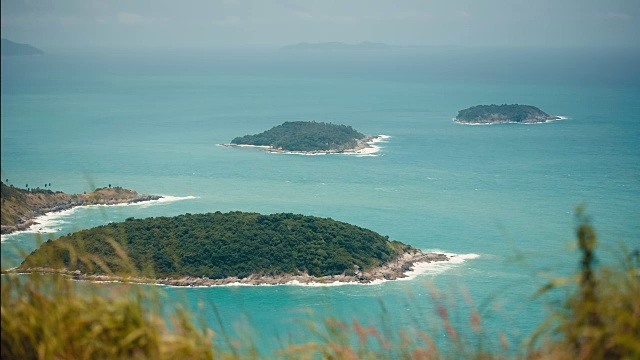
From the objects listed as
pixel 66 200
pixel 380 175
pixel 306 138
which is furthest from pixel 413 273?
pixel 306 138

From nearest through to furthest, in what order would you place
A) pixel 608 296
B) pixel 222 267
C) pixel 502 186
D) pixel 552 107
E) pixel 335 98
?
1. pixel 608 296
2. pixel 222 267
3. pixel 502 186
4. pixel 552 107
5. pixel 335 98

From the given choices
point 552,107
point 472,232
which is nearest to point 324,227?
point 472,232

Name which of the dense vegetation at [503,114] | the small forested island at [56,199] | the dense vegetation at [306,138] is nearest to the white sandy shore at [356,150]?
the dense vegetation at [306,138]

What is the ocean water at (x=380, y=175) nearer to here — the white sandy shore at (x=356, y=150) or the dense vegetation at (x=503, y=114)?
the white sandy shore at (x=356, y=150)

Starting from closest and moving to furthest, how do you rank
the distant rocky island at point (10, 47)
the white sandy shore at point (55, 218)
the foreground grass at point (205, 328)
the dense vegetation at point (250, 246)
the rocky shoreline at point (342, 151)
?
the foreground grass at point (205, 328)
the distant rocky island at point (10, 47)
the dense vegetation at point (250, 246)
the white sandy shore at point (55, 218)
the rocky shoreline at point (342, 151)

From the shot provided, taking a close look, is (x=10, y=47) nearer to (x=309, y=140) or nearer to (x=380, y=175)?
(x=380, y=175)

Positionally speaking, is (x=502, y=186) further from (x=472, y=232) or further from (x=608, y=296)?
(x=608, y=296)
